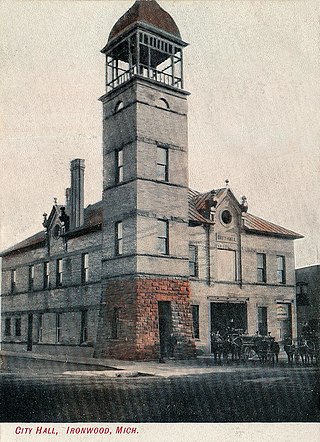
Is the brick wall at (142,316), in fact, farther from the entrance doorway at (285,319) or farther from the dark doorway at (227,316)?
the entrance doorway at (285,319)

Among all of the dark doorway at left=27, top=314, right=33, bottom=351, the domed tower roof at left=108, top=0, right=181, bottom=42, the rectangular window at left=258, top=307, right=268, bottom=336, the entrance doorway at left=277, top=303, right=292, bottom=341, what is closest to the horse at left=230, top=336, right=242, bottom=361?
the rectangular window at left=258, top=307, right=268, bottom=336

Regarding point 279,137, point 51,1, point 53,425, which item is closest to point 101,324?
point 53,425

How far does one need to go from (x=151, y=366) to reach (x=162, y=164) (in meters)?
4.44

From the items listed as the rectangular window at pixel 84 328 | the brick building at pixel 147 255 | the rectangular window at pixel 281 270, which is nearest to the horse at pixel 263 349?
the brick building at pixel 147 255

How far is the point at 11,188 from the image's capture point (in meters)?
10.6

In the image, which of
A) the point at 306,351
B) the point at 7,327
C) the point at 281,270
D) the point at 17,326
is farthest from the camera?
the point at 281,270

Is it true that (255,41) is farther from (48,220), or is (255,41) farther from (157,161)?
(48,220)

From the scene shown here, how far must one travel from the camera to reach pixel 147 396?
10.1 m

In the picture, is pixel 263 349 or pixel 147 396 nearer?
pixel 147 396

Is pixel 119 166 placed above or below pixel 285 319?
above

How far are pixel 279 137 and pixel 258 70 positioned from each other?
1385 millimetres

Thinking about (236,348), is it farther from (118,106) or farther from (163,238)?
(118,106)

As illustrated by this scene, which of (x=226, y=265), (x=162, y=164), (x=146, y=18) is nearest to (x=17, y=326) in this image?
(x=162, y=164)

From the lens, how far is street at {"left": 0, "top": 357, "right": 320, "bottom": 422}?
31.4ft
